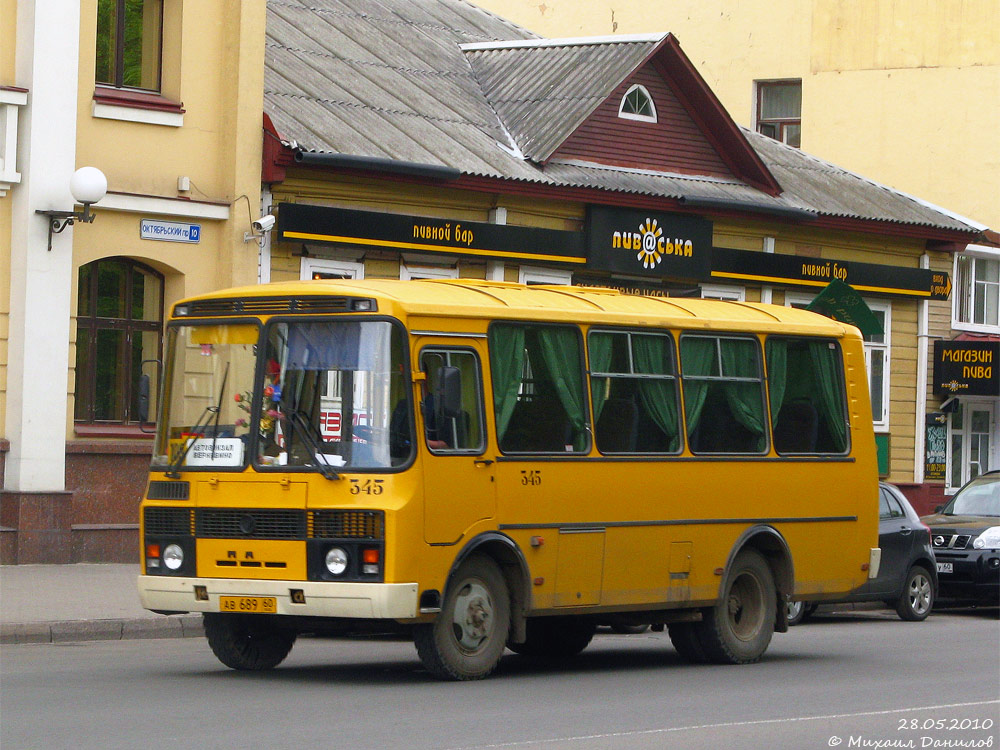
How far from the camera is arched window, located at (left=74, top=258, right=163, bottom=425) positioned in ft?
69.3

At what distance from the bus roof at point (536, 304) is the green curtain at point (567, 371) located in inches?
5.1

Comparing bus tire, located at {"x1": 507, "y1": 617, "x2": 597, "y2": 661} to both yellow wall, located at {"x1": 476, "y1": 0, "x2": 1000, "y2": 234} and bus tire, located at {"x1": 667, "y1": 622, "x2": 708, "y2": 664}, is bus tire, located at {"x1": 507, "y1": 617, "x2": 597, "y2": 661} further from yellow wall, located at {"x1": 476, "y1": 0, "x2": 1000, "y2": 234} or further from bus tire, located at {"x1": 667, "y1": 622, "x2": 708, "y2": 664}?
yellow wall, located at {"x1": 476, "y1": 0, "x2": 1000, "y2": 234}

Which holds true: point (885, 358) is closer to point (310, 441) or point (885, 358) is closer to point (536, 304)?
point (536, 304)

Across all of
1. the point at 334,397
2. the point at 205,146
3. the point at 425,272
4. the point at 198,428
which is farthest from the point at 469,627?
the point at 425,272

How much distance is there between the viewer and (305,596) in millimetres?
11789

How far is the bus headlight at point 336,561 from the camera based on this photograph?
463 inches

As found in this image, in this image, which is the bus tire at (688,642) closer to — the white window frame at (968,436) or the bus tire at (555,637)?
the bus tire at (555,637)

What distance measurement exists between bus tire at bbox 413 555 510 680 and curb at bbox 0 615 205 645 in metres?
4.13

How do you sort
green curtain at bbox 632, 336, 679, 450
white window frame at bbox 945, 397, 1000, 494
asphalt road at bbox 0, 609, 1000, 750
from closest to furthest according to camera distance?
asphalt road at bbox 0, 609, 1000, 750
green curtain at bbox 632, 336, 679, 450
white window frame at bbox 945, 397, 1000, 494

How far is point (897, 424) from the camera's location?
3183 cm

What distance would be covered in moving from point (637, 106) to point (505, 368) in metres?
15.7

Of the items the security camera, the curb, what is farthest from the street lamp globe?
the curb

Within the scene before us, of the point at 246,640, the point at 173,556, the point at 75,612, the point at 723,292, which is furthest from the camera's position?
the point at 723,292

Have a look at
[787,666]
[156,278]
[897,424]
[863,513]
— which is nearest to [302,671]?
[787,666]
